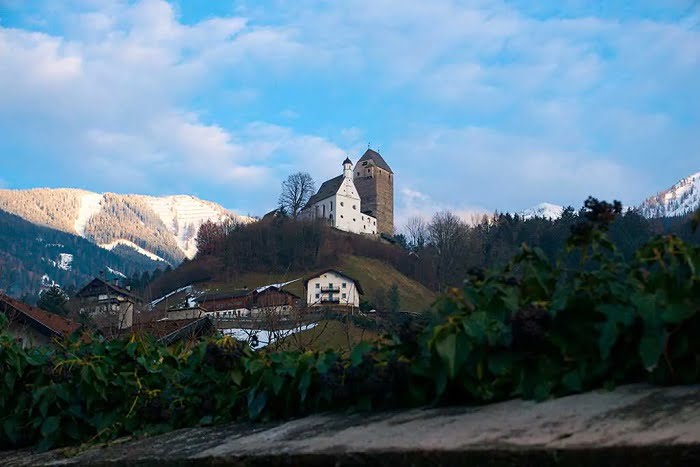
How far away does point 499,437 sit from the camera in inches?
62.0

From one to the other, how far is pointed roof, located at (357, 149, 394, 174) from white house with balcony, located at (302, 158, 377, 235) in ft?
29.9

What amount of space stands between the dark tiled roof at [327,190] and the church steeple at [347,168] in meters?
1.22

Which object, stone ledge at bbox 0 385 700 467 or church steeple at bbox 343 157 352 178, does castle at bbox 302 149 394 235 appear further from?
stone ledge at bbox 0 385 700 467

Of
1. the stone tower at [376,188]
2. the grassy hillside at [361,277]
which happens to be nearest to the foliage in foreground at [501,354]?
the grassy hillside at [361,277]

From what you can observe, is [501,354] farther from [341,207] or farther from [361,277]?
[341,207]

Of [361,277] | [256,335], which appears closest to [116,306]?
[256,335]

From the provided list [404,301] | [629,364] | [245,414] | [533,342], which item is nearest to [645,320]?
[629,364]

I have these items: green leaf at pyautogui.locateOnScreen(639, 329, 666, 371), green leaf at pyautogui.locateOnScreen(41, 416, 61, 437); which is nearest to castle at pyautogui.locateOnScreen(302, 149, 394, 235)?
green leaf at pyautogui.locateOnScreen(41, 416, 61, 437)

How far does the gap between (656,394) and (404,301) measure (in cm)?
5576

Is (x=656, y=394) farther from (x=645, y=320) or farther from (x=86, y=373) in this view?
(x=86, y=373)

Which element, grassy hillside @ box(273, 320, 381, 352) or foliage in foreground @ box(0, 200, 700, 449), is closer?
foliage in foreground @ box(0, 200, 700, 449)

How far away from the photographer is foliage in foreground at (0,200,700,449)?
1.77 meters

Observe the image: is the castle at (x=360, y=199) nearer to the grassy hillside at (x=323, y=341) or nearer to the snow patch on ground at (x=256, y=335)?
the grassy hillside at (x=323, y=341)

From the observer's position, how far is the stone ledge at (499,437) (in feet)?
4.55
